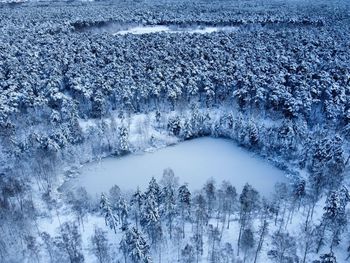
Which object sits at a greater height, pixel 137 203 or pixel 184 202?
pixel 184 202

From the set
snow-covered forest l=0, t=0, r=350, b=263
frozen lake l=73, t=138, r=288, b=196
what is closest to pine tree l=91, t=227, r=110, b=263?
snow-covered forest l=0, t=0, r=350, b=263

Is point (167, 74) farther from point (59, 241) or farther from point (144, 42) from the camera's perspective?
point (59, 241)

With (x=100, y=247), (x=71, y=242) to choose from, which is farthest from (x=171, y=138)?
(x=71, y=242)

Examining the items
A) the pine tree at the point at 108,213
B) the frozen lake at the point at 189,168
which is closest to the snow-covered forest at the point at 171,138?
the pine tree at the point at 108,213

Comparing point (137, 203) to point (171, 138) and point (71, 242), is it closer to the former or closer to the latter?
point (71, 242)

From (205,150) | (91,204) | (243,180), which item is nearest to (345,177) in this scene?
(243,180)

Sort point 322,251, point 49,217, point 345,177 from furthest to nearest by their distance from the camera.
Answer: point 345,177
point 49,217
point 322,251
